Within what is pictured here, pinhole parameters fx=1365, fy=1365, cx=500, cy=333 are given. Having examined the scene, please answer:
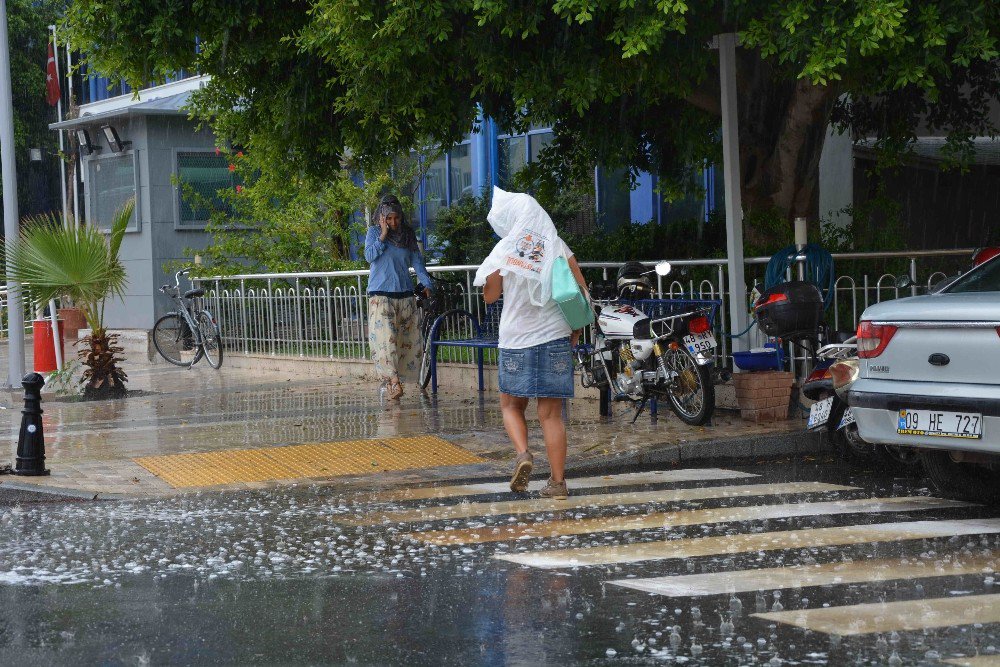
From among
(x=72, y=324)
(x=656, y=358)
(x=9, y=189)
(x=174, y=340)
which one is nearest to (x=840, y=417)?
(x=656, y=358)

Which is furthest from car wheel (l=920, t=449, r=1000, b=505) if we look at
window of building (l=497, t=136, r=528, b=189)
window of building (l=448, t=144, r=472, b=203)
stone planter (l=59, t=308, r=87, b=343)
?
stone planter (l=59, t=308, r=87, b=343)

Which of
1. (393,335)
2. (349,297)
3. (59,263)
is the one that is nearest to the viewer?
(393,335)

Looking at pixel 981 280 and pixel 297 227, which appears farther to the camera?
pixel 297 227

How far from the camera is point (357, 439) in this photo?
1095 cm

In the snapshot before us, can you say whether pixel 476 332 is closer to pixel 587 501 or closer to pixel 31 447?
pixel 31 447

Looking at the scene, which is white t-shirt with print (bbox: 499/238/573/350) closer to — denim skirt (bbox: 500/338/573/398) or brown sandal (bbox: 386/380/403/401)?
denim skirt (bbox: 500/338/573/398)

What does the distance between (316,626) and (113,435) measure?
269 inches

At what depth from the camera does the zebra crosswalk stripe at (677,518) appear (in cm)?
725

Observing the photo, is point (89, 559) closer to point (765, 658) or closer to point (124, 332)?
point (765, 658)

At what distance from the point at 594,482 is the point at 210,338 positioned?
37.4 ft

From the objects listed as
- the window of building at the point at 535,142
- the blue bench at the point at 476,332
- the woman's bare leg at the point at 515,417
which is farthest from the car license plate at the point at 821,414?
the window of building at the point at 535,142

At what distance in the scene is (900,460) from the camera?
8.95 metres

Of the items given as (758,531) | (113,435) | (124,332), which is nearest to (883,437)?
(758,531)

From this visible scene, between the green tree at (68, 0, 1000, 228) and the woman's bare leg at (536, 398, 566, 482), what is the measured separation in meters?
2.69
